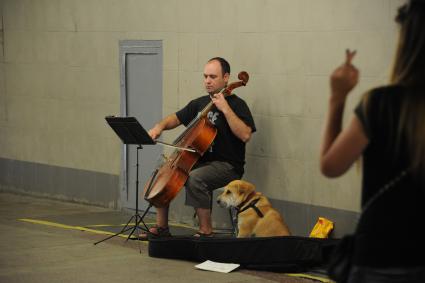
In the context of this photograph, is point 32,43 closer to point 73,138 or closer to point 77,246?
point 73,138

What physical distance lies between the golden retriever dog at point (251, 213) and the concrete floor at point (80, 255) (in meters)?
0.44

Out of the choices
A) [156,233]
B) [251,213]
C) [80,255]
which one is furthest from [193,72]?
[80,255]

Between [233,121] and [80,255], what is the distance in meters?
1.80

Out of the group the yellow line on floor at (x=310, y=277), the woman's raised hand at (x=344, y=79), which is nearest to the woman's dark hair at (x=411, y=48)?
the woman's raised hand at (x=344, y=79)

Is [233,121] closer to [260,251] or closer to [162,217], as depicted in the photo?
[162,217]

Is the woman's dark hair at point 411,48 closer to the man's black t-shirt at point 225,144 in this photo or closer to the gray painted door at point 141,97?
the man's black t-shirt at point 225,144

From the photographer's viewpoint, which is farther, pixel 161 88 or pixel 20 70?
pixel 20 70

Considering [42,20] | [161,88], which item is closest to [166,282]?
[161,88]

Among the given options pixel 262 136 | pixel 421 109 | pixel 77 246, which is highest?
pixel 421 109

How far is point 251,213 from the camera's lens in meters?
7.80

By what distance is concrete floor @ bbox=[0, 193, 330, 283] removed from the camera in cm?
716

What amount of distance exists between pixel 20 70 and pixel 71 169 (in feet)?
5.66

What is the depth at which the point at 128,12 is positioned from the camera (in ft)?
34.9

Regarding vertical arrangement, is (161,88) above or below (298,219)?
above
